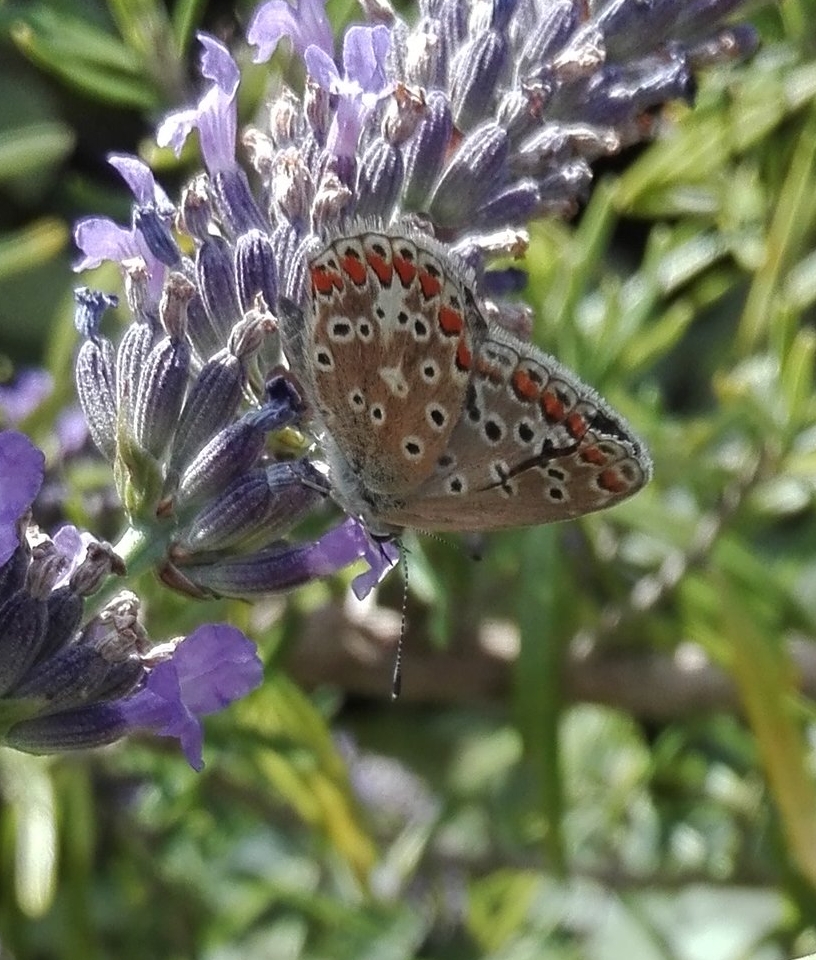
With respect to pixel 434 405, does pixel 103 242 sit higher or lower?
higher

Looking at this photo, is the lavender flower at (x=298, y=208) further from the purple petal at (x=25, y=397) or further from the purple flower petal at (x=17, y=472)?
the purple petal at (x=25, y=397)

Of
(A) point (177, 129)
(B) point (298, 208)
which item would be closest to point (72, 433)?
(A) point (177, 129)

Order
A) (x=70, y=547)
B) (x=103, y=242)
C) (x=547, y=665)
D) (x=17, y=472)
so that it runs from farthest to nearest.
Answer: (x=547, y=665)
(x=103, y=242)
(x=70, y=547)
(x=17, y=472)

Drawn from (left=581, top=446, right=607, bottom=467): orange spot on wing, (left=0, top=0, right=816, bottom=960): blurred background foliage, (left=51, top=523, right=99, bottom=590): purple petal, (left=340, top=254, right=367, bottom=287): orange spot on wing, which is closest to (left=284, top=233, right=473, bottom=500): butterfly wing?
(left=340, top=254, right=367, bottom=287): orange spot on wing

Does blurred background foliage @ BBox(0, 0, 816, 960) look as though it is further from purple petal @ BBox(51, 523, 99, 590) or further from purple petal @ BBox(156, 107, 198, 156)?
purple petal @ BBox(51, 523, 99, 590)

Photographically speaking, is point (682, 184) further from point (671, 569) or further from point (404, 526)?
point (404, 526)

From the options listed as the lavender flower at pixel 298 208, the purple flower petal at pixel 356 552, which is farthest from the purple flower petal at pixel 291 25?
the purple flower petal at pixel 356 552

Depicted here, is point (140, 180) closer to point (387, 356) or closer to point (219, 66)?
point (219, 66)
